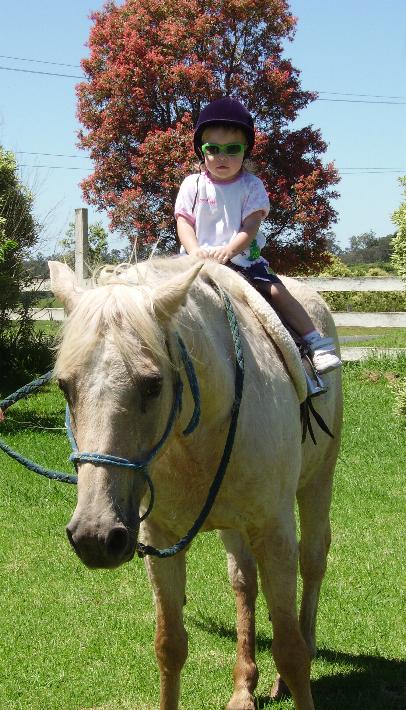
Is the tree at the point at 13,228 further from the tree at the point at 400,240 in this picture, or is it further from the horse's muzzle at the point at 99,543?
the horse's muzzle at the point at 99,543

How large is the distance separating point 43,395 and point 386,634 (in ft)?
26.1

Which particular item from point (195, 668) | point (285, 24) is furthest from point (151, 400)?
point (285, 24)

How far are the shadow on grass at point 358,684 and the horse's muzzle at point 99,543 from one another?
2058 millimetres

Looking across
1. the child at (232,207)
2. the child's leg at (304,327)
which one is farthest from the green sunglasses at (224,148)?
the child's leg at (304,327)

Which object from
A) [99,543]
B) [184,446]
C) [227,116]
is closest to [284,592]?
[184,446]

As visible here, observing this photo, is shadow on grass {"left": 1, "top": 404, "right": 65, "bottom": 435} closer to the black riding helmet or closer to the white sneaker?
the white sneaker

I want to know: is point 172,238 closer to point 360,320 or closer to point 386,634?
point 360,320

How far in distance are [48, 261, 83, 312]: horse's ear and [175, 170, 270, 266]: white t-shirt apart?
40.6 inches

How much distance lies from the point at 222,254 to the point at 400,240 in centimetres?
645

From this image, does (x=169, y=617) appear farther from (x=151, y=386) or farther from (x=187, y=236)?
(x=187, y=236)

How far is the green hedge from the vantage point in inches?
919

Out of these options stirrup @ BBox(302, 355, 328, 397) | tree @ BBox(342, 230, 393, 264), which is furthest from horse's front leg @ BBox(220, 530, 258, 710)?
tree @ BBox(342, 230, 393, 264)

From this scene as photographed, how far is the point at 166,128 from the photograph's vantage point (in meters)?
13.4

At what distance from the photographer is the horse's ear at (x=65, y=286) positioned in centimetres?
265
